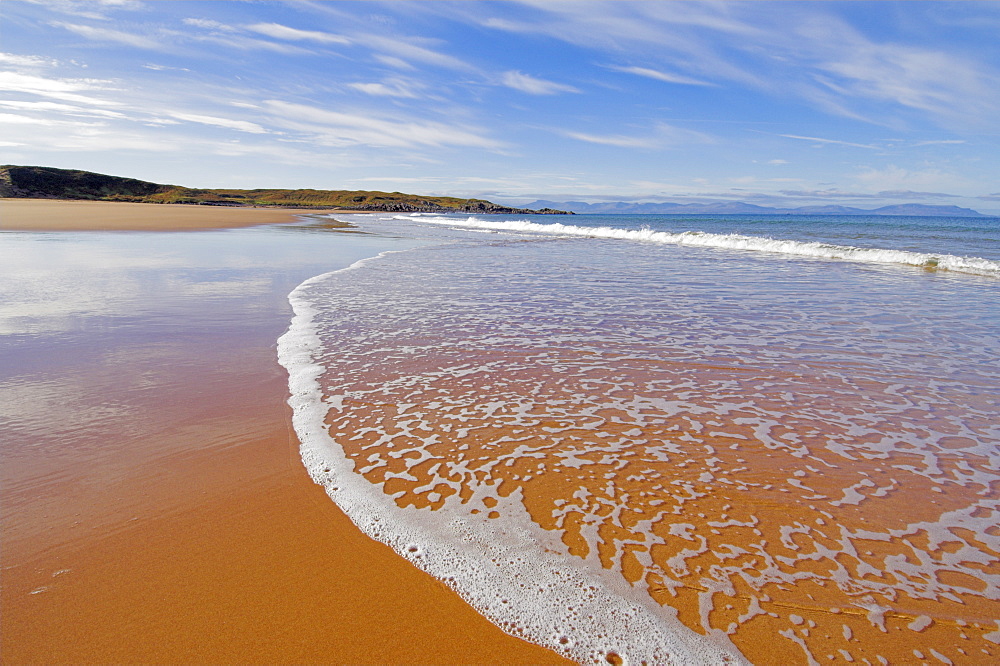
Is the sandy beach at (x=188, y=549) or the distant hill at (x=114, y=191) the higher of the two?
the distant hill at (x=114, y=191)

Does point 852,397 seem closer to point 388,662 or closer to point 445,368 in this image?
point 445,368

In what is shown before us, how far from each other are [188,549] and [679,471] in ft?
9.34

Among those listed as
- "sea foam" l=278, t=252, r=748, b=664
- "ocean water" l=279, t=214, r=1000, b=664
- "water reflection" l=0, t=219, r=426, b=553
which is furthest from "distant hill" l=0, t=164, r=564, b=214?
"sea foam" l=278, t=252, r=748, b=664

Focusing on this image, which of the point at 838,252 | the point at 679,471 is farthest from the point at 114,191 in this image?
the point at 679,471

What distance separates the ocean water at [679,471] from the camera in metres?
2.33

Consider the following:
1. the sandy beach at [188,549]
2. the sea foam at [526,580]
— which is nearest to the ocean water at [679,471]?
the sea foam at [526,580]

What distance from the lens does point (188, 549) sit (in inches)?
108

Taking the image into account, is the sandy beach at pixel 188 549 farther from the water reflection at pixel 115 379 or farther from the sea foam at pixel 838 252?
the sea foam at pixel 838 252

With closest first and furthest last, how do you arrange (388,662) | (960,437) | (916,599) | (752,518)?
(388,662) → (916,599) → (752,518) → (960,437)

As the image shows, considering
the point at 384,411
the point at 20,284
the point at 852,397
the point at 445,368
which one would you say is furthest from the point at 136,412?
the point at 20,284

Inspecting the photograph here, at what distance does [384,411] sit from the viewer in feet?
14.8

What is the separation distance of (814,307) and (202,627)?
9793 mm

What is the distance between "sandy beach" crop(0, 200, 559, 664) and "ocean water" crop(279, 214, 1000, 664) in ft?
0.70

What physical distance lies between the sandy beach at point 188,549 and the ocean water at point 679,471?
0.21 meters
